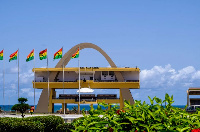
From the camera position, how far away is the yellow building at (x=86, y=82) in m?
72.4

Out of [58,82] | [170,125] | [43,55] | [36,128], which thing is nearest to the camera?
[170,125]

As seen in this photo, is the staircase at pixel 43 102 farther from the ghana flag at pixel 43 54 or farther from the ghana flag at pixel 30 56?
the ghana flag at pixel 43 54

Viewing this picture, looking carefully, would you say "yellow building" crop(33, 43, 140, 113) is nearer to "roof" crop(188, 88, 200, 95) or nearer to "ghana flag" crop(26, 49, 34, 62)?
"ghana flag" crop(26, 49, 34, 62)

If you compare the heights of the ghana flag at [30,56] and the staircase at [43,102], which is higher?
the ghana flag at [30,56]

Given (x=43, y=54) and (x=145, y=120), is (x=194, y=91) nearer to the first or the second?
(x=43, y=54)

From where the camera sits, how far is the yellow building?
7244 centimetres

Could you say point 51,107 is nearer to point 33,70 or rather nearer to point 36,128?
point 33,70

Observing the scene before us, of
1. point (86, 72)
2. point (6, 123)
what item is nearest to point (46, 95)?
point (86, 72)

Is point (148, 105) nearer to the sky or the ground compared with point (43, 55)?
nearer to the ground

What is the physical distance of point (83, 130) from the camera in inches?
298

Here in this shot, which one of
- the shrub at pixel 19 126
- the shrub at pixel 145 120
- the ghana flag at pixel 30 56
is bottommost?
the shrub at pixel 19 126

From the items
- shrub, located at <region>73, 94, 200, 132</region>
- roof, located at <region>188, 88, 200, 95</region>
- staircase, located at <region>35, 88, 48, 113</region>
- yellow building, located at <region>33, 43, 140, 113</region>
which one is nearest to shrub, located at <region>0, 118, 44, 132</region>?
shrub, located at <region>73, 94, 200, 132</region>

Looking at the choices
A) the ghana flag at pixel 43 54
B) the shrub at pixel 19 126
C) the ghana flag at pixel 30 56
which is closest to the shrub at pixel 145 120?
the shrub at pixel 19 126

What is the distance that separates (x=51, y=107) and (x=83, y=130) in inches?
2669
